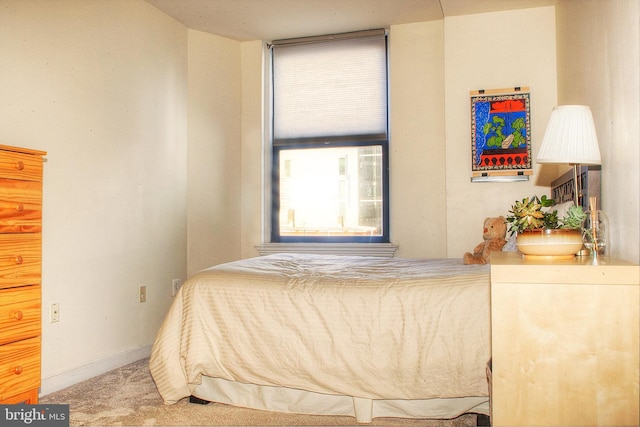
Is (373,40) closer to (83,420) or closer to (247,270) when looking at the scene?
(247,270)

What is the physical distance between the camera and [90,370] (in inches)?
119

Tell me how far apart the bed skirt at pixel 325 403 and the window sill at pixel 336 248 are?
2.02 meters

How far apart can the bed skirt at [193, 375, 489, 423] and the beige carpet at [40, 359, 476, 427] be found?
31 millimetres

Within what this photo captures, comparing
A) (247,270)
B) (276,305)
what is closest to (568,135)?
(276,305)

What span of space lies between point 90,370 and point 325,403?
1.57 meters

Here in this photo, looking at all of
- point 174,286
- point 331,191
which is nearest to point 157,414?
point 174,286

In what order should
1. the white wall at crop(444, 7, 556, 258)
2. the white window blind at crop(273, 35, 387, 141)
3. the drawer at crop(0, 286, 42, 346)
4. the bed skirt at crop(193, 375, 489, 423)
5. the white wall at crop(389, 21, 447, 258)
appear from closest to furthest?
the drawer at crop(0, 286, 42, 346) → the bed skirt at crop(193, 375, 489, 423) → the white wall at crop(444, 7, 556, 258) → the white wall at crop(389, 21, 447, 258) → the white window blind at crop(273, 35, 387, 141)

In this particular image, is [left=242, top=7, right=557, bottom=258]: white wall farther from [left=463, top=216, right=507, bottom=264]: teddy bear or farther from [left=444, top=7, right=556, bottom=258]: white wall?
[left=463, top=216, right=507, bottom=264]: teddy bear

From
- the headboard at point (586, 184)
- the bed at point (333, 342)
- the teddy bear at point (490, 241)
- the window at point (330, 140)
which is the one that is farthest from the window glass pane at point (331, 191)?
the bed at point (333, 342)

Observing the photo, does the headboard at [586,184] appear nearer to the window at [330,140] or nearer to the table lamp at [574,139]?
the table lamp at [574,139]

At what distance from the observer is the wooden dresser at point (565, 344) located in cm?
141

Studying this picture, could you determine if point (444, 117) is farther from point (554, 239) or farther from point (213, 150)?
point (554, 239)

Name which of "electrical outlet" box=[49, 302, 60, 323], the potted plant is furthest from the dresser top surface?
the potted plant

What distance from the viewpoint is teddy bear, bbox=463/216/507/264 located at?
2.64 m
